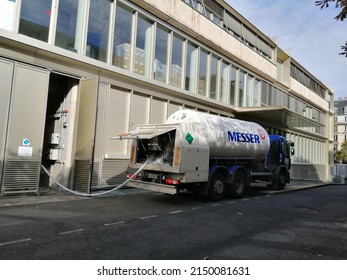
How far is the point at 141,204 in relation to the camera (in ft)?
30.5

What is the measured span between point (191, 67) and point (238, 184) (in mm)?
8338

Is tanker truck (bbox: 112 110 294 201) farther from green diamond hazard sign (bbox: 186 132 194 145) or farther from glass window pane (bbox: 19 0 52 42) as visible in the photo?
glass window pane (bbox: 19 0 52 42)

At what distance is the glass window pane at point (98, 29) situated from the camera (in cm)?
1195

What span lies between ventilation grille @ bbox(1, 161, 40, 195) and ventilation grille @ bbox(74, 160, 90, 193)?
1486 millimetres

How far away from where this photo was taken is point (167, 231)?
616 cm

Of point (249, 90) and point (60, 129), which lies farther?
point (249, 90)

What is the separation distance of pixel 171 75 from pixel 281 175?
24.8 feet

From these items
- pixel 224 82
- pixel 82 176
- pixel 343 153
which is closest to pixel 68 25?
pixel 82 176

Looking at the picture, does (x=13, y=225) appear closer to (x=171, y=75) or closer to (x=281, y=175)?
(x=171, y=75)

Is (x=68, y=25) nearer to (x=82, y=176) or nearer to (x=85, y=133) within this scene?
(x=85, y=133)

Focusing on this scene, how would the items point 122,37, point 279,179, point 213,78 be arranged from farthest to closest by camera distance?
point 213,78 < point 279,179 < point 122,37

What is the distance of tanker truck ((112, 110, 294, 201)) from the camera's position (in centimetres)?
909

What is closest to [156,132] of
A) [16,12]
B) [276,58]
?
[16,12]

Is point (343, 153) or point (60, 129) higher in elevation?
point (343, 153)
